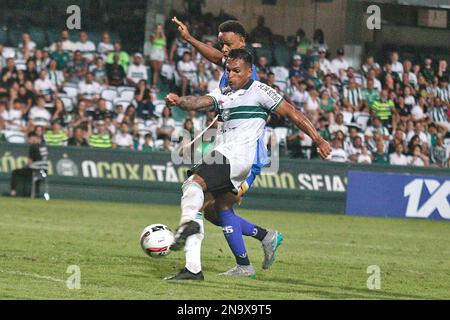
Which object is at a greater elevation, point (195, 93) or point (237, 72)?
point (237, 72)

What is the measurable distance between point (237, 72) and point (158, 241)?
1.86 m

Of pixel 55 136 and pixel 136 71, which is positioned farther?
pixel 136 71

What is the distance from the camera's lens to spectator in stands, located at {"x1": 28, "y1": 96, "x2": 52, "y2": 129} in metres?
24.7

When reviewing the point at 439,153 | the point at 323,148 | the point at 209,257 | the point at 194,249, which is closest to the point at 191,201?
the point at 194,249

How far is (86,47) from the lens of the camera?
26531 millimetres

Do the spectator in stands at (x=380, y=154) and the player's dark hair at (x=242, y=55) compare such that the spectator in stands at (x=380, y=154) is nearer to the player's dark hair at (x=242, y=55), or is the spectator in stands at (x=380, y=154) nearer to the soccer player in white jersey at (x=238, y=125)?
the soccer player in white jersey at (x=238, y=125)

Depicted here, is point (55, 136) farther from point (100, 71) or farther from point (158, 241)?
point (158, 241)

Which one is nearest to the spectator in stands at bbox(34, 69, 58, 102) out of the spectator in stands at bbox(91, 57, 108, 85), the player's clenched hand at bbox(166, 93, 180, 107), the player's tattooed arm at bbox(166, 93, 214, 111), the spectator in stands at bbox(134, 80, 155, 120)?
the spectator in stands at bbox(91, 57, 108, 85)

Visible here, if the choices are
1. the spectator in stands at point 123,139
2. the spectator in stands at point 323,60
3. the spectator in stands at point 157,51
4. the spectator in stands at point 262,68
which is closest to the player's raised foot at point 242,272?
the spectator in stands at point 123,139

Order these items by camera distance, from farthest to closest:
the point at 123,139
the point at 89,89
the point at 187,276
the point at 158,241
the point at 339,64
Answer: the point at 339,64 → the point at 89,89 → the point at 123,139 → the point at 187,276 → the point at 158,241

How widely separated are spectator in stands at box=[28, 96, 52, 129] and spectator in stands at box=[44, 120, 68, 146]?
205 millimetres

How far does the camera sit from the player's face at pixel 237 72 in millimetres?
10664

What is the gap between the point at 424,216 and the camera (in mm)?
24547
